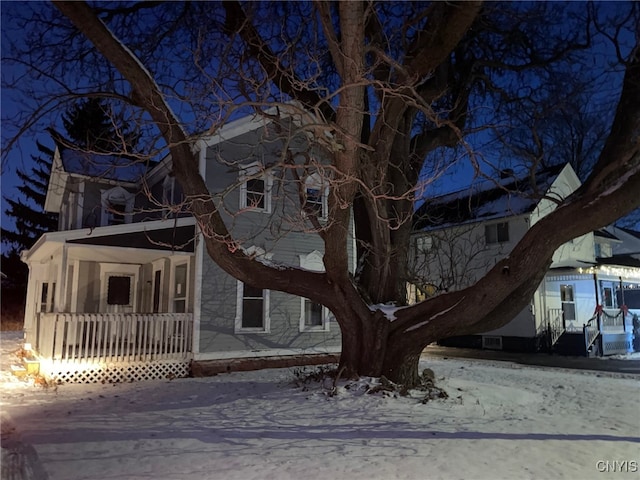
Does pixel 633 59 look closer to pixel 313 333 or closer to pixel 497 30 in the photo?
pixel 497 30

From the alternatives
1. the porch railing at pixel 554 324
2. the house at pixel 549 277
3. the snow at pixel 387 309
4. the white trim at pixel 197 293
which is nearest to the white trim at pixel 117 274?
the white trim at pixel 197 293

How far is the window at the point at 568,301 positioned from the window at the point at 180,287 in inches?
636

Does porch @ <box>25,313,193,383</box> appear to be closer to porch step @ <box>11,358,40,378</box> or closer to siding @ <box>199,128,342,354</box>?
porch step @ <box>11,358,40,378</box>

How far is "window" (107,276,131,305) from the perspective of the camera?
14625mm

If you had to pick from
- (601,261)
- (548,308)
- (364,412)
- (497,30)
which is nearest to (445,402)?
(364,412)

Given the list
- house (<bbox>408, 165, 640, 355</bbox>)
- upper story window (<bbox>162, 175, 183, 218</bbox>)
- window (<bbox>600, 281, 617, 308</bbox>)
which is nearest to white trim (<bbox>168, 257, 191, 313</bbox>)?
upper story window (<bbox>162, 175, 183, 218</bbox>)

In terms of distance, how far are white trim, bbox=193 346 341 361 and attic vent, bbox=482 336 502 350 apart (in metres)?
9.23

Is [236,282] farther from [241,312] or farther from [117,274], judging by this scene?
[117,274]

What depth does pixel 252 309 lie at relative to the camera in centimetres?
1312

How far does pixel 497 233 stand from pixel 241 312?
12542 millimetres

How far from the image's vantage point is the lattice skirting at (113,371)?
34.3 ft

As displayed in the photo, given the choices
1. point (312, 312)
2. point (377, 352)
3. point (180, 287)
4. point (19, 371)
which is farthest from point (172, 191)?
point (377, 352)

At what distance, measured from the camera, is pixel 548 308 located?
19.9m

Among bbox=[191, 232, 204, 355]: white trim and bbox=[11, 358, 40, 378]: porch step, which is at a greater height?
bbox=[191, 232, 204, 355]: white trim
